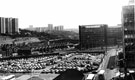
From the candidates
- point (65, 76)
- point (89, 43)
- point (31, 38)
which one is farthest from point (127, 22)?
point (31, 38)

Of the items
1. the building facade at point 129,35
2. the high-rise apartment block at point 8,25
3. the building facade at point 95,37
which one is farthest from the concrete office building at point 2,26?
the building facade at point 129,35

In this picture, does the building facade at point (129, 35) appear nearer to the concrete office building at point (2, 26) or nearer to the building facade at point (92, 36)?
the building facade at point (92, 36)

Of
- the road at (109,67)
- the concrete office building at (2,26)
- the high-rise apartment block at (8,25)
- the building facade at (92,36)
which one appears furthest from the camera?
the high-rise apartment block at (8,25)

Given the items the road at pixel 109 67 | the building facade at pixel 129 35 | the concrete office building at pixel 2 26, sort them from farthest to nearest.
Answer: the concrete office building at pixel 2 26
the building facade at pixel 129 35
the road at pixel 109 67

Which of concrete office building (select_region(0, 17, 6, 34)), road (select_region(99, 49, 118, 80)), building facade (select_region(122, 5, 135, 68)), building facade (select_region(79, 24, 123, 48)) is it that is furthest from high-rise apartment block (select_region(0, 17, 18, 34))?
building facade (select_region(122, 5, 135, 68))

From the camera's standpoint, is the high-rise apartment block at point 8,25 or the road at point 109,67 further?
the high-rise apartment block at point 8,25

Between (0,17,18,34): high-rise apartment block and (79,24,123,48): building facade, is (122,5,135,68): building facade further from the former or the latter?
(0,17,18,34): high-rise apartment block

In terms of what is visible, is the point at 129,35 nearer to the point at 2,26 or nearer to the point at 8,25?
the point at 2,26

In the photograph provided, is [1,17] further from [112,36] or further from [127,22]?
[127,22]

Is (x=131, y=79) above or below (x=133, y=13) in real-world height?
below
